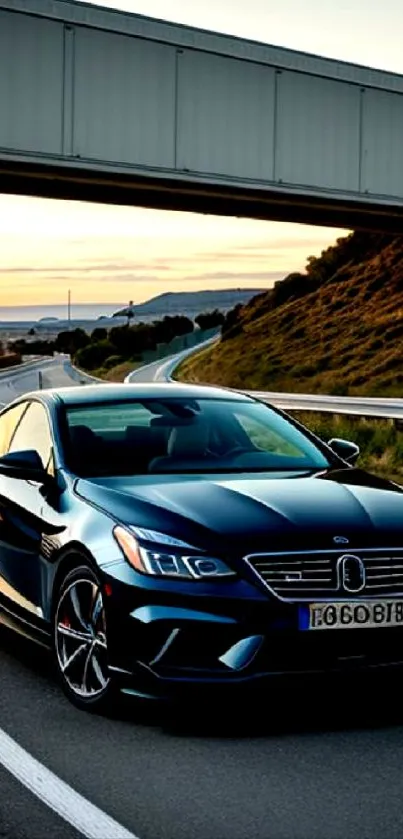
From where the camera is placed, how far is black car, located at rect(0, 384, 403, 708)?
5996 mm

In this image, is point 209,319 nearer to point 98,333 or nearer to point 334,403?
point 98,333

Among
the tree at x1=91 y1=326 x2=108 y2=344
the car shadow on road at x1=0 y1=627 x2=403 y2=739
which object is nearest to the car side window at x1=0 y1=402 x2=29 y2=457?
the car shadow on road at x1=0 y1=627 x2=403 y2=739

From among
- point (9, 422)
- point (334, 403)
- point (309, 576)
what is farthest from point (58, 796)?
point (334, 403)

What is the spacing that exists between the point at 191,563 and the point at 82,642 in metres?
0.79

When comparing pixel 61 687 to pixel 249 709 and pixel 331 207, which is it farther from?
pixel 331 207

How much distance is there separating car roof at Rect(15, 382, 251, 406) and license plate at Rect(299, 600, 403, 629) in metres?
2.37

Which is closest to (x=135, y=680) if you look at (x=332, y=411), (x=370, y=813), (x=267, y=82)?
(x=370, y=813)

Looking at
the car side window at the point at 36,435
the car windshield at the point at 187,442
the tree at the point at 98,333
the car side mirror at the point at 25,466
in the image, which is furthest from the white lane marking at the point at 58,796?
the tree at the point at 98,333

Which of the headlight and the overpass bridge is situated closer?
the headlight

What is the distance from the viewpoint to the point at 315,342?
229ft

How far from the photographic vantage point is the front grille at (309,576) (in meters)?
6.03

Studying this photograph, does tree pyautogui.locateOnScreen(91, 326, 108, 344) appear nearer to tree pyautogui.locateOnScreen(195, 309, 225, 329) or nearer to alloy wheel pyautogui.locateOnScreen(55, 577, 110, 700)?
tree pyautogui.locateOnScreen(195, 309, 225, 329)

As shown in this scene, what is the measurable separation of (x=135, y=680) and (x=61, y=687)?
89 cm

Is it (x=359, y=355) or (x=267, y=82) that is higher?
(x=267, y=82)
